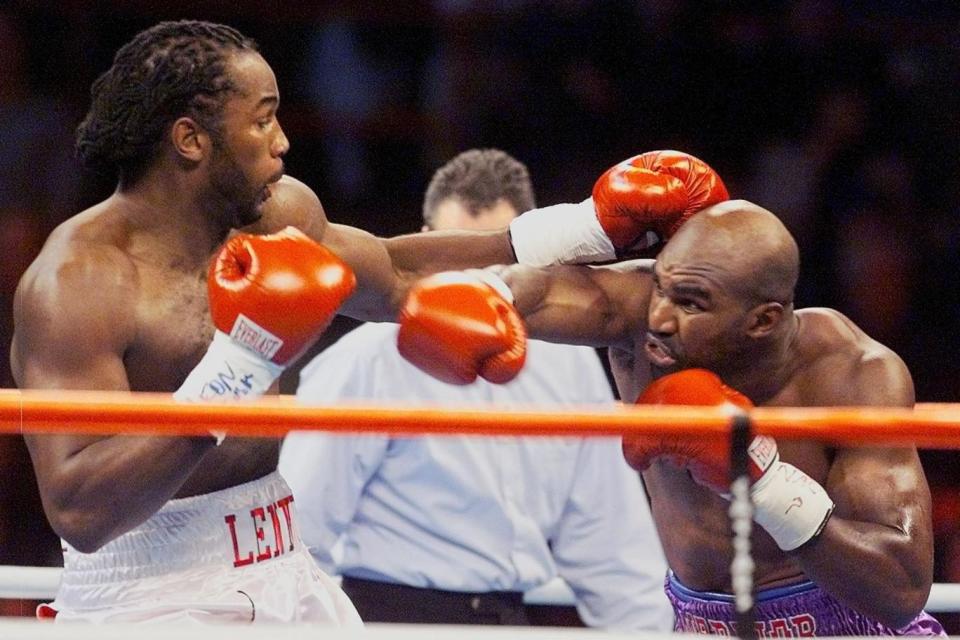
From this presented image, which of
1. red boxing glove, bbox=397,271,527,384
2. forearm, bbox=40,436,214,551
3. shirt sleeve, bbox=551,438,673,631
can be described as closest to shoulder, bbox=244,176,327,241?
red boxing glove, bbox=397,271,527,384

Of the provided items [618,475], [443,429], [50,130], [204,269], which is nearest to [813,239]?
[618,475]

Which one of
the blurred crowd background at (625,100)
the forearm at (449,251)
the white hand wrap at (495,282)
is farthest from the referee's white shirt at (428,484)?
the blurred crowd background at (625,100)

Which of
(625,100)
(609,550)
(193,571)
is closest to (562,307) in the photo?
(193,571)

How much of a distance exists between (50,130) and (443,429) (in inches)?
125

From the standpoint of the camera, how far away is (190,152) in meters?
1.78

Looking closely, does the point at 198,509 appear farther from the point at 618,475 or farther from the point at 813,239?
the point at 813,239

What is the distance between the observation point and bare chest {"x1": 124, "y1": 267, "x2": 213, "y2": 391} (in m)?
1.71

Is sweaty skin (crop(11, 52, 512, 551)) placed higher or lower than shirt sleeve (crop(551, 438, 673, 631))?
higher

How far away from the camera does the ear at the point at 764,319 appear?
1779 mm

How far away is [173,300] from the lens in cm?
175

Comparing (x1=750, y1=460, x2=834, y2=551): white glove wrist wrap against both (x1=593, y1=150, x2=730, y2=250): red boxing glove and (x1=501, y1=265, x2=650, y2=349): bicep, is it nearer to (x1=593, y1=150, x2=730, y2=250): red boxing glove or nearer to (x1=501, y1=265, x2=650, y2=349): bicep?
(x1=501, y1=265, x2=650, y2=349): bicep

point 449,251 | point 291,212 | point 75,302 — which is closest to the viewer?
point 75,302

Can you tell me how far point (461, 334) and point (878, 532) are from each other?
570mm

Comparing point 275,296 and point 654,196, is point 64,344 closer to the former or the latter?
point 275,296
